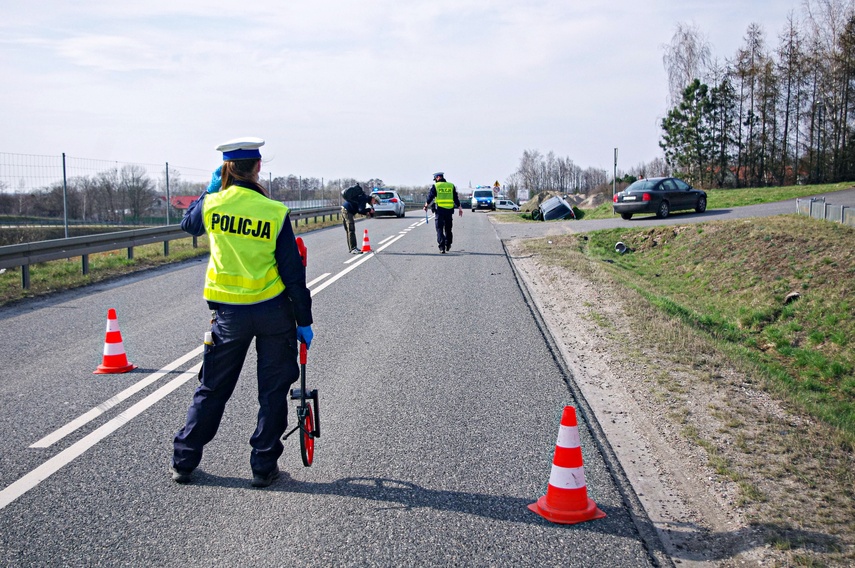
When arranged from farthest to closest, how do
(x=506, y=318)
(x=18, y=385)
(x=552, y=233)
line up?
1. (x=552, y=233)
2. (x=506, y=318)
3. (x=18, y=385)

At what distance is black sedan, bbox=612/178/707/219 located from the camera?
26.9m

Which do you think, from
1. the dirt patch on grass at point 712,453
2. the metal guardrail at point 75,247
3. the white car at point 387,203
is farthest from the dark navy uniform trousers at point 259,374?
the white car at point 387,203

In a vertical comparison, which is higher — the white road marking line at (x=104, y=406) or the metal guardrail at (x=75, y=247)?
the metal guardrail at (x=75, y=247)

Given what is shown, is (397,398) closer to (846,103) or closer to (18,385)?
(18,385)

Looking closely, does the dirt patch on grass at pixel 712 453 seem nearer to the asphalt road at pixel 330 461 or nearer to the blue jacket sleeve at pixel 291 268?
the asphalt road at pixel 330 461

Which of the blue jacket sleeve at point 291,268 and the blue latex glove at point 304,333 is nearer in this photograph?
the blue jacket sleeve at point 291,268

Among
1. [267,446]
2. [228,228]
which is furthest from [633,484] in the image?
[228,228]

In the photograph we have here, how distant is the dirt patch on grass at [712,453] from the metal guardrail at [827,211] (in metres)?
9.55

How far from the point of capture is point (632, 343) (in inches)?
328

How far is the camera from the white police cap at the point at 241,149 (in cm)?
436

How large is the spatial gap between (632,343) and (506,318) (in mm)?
1958

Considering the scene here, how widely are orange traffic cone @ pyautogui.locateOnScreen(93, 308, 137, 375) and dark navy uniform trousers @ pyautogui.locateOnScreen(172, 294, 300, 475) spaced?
9.42ft

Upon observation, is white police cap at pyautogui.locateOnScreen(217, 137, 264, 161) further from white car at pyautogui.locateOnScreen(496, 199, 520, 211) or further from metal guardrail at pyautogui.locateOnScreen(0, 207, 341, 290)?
white car at pyautogui.locateOnScreen(496, 199, 520, 211)

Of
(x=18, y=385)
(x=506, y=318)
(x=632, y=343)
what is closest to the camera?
(x=18, y=385)
